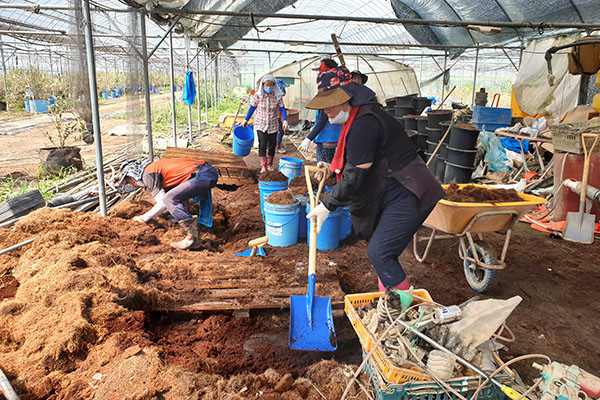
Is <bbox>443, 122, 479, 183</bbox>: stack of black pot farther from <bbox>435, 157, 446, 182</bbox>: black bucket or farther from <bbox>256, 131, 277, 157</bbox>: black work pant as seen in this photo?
<bbox>256, 131, 277, 157</bbox>: black work pant

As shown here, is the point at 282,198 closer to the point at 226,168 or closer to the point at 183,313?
the point at 183,313

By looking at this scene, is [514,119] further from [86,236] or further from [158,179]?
[86,236]

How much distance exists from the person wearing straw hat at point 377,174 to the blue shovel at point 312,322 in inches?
20.5

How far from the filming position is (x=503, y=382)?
193 centimetres

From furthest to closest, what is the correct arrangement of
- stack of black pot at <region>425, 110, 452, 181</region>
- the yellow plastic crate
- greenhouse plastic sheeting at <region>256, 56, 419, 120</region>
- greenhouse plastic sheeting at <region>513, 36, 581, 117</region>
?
greenhouse plastic sheeting at <region>256, 56, 419, 120</region> < greenhouse plastic sheeting at <region>513, 36, 581, 117</region> < stack of black pot at <region>425, 110, 452, 181</region> < the yellow plastic crate

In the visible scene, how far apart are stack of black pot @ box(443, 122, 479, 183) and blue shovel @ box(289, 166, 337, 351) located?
4207mm

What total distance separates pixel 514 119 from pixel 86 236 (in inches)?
353

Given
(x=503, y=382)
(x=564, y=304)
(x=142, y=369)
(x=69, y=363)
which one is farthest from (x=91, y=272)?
(x=564, y=304)

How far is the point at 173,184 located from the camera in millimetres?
4707

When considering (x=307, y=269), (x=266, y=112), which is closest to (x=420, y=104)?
(x=266, y=112)

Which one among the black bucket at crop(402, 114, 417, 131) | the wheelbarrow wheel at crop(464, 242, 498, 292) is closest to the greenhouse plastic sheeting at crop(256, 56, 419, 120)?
the black bucket at crop(402, 114, 417, 131)

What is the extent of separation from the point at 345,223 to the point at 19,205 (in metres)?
3.84

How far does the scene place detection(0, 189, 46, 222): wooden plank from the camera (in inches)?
185

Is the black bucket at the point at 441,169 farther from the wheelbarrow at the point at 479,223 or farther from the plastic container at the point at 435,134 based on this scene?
the wheelbarrow at the point at 479,223
